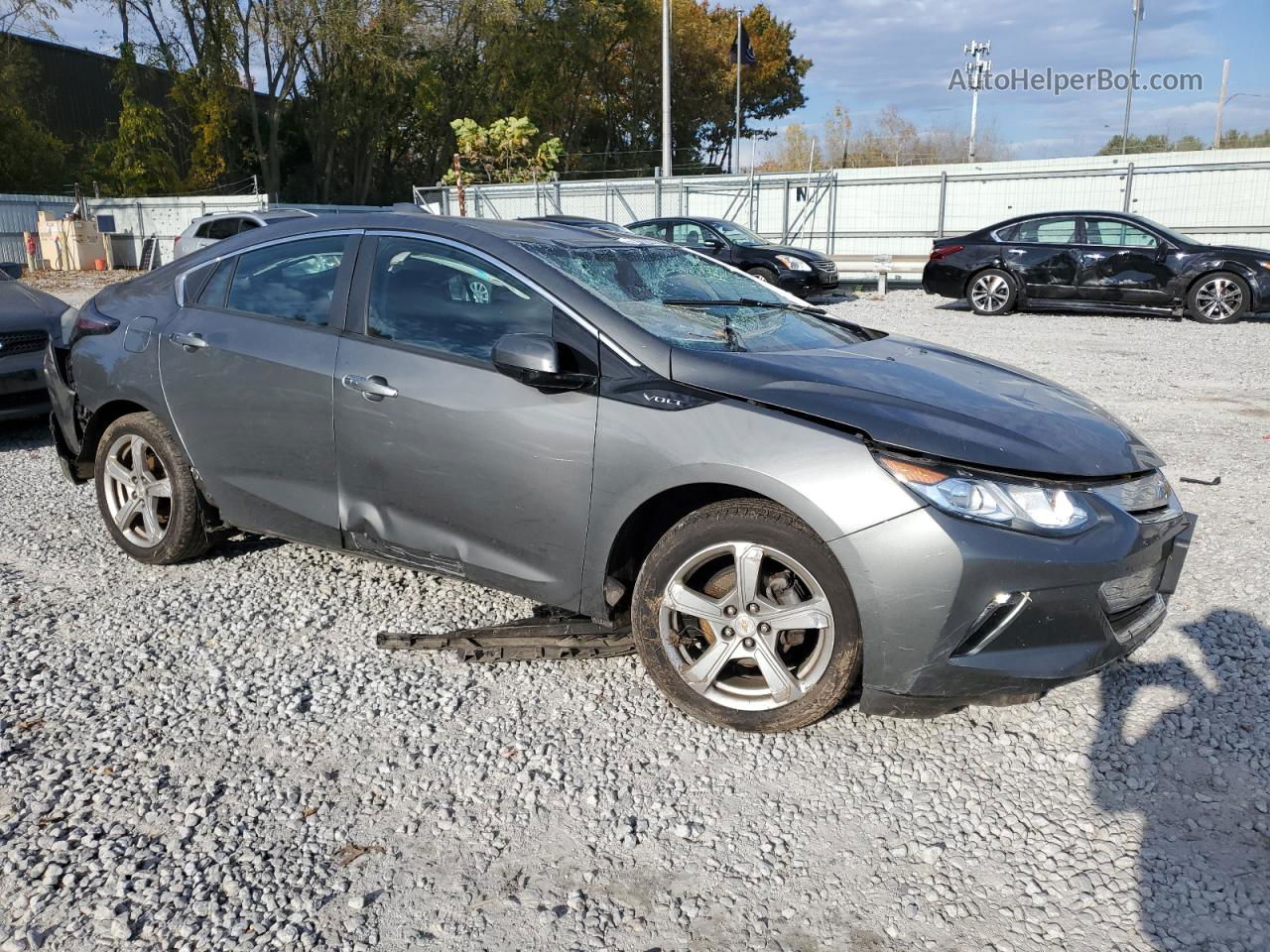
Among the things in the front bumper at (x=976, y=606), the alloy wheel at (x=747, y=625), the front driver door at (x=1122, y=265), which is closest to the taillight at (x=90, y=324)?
the alloy wheel at (x=747, y=625)

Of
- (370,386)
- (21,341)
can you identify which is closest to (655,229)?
(21,341)

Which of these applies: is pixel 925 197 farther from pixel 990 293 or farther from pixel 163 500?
pixel 163 500

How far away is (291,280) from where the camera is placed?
4152mm

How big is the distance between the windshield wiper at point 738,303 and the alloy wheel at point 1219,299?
39.9 feet

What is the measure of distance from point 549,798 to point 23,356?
5929 millimetres

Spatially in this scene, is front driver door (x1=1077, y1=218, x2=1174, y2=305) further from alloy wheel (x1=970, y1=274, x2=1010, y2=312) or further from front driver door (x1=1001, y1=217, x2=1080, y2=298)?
alloy wheel (x1=970, y1=274, x2=1010, y2=312)

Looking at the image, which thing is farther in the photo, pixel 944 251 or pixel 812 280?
pixel 812 280

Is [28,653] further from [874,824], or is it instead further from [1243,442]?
[1243,442]

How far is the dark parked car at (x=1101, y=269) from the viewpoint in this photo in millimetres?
14141

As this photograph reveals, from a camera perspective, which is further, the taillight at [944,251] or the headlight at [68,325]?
the taillight at [944,251]

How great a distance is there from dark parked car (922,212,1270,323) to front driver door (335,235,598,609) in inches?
530

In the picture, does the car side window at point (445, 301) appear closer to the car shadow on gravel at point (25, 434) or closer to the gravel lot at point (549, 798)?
the gravel lot at point (549, 798)

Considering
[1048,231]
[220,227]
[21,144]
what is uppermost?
[21,144]

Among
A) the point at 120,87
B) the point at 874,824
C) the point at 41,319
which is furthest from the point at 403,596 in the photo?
the point at 120,87
